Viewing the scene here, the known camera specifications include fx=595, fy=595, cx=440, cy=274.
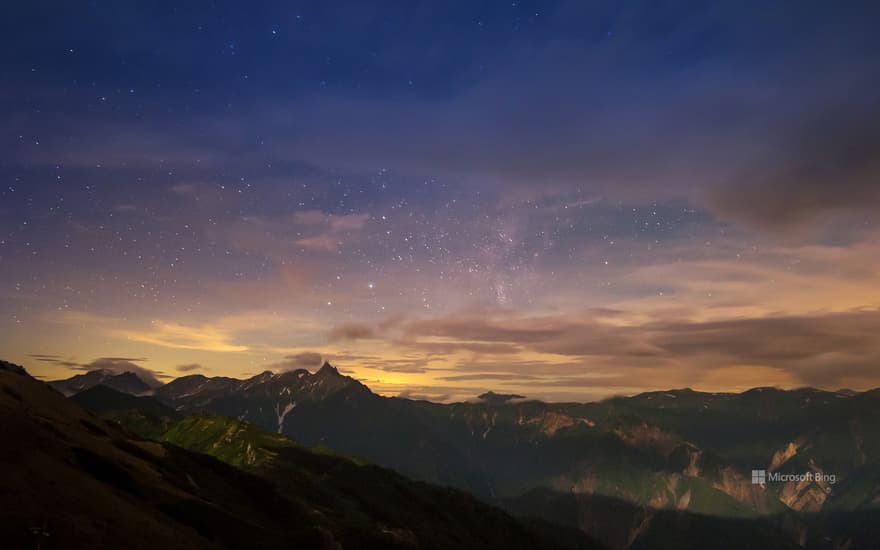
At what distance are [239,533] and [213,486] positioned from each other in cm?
5187

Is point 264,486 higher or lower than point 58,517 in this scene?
lower

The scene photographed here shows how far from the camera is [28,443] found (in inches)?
3226

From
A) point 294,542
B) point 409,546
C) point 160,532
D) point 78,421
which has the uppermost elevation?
point 78,421

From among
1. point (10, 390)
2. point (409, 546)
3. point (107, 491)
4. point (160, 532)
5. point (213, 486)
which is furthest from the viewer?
point (409, 546)

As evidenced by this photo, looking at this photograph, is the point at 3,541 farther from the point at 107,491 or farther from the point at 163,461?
the point at 163,461

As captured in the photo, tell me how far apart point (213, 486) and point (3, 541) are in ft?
294

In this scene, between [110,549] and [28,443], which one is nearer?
[110,549]

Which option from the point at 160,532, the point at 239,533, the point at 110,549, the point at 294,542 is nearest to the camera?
the point at 110,549

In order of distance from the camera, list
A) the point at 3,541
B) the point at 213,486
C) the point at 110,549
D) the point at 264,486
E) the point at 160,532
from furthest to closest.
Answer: the point at 264,486, the point at 213,486, the point at 160,532, the point at 110,549, the point at 3,541

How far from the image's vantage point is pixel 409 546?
190875 mm

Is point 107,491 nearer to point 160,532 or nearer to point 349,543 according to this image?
point 160,532

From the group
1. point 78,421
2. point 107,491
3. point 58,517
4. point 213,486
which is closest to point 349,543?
point 213,486

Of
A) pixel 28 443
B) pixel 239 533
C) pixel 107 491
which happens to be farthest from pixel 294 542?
pixel 28 443

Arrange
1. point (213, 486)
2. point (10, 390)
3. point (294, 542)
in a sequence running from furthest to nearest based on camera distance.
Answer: point (213, 486)
point (10, 390)
point (294, 542)
